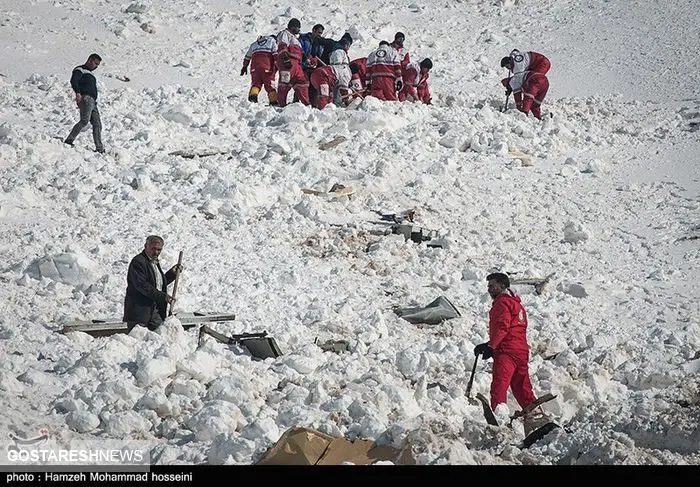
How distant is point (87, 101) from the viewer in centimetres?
1339

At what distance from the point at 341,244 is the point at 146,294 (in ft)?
11.1

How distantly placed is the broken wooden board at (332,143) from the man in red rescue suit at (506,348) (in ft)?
21.5

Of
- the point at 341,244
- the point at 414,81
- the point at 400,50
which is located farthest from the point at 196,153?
the point at 400,50

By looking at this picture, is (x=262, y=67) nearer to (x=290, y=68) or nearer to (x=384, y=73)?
(x=290, y=68)

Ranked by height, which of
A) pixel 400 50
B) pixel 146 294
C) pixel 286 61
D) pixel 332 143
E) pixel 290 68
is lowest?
pixel 146 294

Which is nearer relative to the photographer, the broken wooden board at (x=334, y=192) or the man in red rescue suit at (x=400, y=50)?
the broken wooden board at (x=334, y=192)

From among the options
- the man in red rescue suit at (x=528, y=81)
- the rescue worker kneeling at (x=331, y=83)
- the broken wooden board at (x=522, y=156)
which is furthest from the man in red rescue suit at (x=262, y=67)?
the man in red rescue suit at (x=528, y=81)

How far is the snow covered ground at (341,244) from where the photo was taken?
7094 mm

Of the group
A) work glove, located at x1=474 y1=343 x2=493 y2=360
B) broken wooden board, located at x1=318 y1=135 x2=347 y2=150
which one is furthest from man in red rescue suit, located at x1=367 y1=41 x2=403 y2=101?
work glove, located at x1=474 y1=343 x2=493 y2=360

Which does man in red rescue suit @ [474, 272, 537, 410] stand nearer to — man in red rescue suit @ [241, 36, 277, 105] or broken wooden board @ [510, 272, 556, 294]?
broken wooden board @ [510, 272, 556, 294]

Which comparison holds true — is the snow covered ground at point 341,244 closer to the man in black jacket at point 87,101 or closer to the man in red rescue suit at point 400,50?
the man in black jacket at point 87,101

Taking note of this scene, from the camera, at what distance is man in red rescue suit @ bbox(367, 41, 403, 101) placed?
16844 millimetres

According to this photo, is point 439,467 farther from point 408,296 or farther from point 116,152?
point 116,152

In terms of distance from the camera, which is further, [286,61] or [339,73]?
[339,73]
